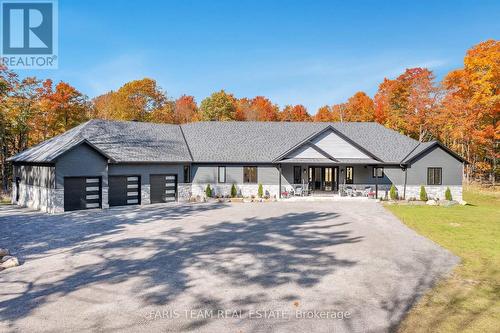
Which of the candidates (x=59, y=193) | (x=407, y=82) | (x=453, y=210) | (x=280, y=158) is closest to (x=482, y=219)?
(x=453, y=210)

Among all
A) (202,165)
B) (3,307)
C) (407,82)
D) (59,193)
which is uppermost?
(407,82)

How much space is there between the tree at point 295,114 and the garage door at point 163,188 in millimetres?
44766

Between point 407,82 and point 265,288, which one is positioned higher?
point 407,82

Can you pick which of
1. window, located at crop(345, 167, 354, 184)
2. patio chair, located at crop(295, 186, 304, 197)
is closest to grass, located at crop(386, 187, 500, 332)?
window, located at crop(345, 167, 354, 184)

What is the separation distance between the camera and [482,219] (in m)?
19.7

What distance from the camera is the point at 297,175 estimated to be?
29656 mm

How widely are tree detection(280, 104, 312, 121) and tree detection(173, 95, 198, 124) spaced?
62.0 feet

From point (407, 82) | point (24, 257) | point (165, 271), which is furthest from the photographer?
point (407, 82)

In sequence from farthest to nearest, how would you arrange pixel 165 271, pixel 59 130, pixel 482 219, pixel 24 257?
pixel 59 130 < pixel 482 219 < pixel 24 257 < pixel 165 271

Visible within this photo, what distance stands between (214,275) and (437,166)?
85.2 feet

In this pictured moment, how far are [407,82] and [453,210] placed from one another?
3750 cm

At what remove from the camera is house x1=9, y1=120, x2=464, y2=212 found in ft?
76.3

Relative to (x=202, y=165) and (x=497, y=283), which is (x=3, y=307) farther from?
(x=202, y=165)

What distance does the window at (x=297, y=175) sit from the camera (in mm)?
29578
